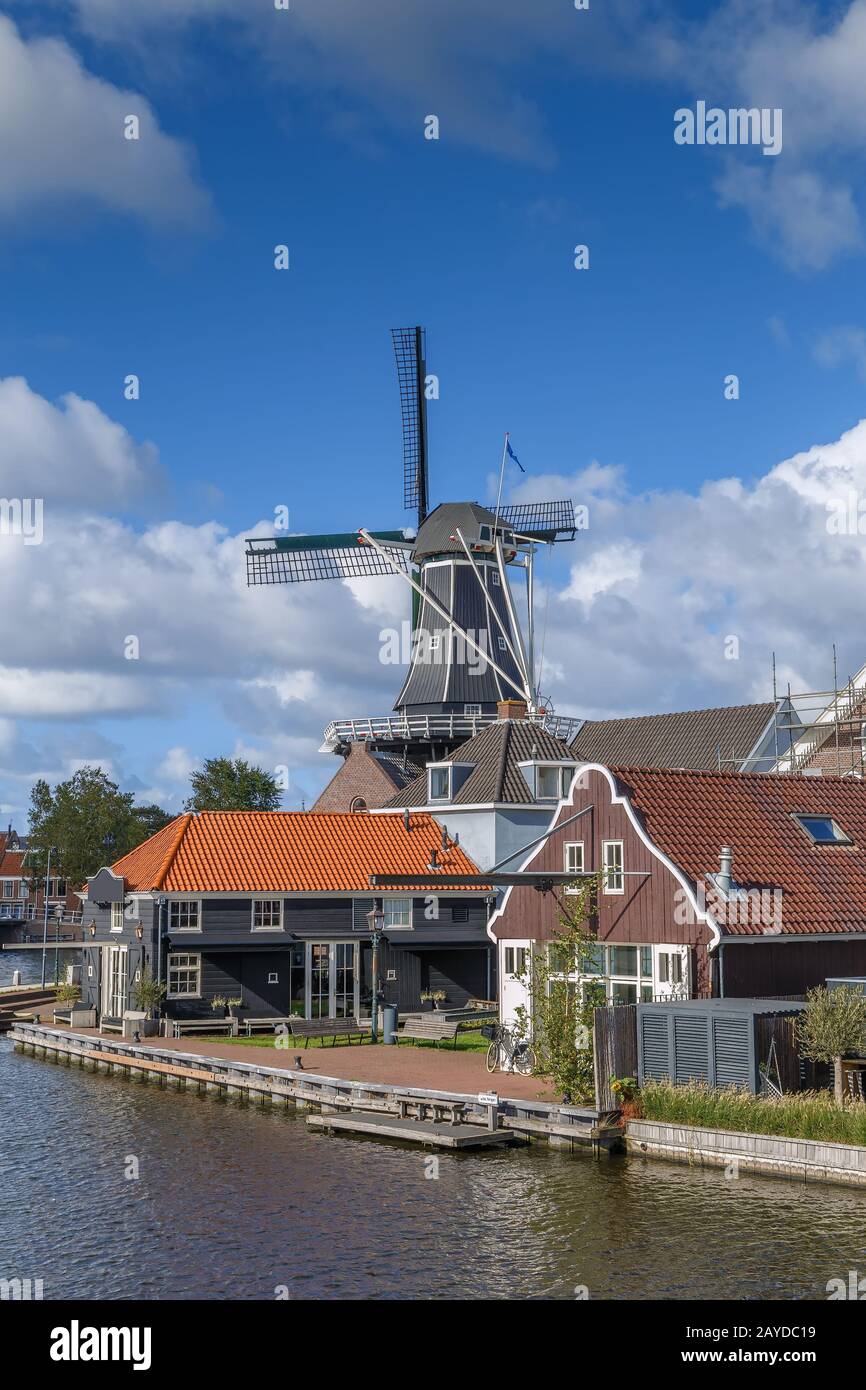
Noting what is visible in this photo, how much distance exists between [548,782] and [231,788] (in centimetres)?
5927

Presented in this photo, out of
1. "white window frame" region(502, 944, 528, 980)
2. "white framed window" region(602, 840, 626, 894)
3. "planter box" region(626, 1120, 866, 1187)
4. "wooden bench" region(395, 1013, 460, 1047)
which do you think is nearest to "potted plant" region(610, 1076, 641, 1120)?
"planter box" region(626, 1120, 866, 1187)

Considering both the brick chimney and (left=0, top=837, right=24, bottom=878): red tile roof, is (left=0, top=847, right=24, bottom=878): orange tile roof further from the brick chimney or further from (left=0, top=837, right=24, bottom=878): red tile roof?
the brick chimney

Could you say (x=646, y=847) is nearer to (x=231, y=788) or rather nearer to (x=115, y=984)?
(x=115, y=984)

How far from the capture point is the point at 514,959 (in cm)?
3531

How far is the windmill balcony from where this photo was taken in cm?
6238

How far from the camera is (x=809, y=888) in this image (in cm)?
3206

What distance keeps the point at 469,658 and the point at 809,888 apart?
34.4 m

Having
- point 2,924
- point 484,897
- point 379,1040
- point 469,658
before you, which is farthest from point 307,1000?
point 2,924

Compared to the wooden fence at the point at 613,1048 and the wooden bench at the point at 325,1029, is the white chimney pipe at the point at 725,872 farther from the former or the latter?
the wooden bench at the point at 325,1029

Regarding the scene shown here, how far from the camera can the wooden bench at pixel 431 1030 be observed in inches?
1500

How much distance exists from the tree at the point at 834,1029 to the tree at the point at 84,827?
98.3m

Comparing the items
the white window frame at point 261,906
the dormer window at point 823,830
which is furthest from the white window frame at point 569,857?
the white window frame at point 261,906

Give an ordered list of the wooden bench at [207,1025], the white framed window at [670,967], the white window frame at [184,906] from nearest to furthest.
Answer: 1. the white framed window at [670,967]
2. the wooden bench at [207,1025]
3. the white window frame at [184,906]
